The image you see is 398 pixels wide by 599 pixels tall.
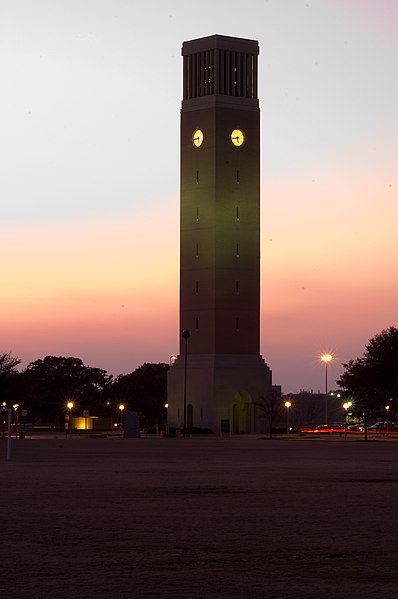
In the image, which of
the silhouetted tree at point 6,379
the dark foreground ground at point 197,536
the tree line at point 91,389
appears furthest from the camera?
the tree line at point 91,389

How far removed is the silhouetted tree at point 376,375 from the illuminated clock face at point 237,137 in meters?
24.7

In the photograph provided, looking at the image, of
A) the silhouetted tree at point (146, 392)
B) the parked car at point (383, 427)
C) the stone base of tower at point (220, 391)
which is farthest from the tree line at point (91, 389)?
the stone base of tower at point (220, 391)

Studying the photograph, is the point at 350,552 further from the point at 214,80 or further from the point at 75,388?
the point at 75,388

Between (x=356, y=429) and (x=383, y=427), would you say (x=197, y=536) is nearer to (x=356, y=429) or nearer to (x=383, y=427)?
(x=356, y=429)

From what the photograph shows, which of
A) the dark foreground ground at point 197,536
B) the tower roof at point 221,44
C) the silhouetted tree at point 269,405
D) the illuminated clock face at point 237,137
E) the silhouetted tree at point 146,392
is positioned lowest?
the dark foreground ground at point 197,536

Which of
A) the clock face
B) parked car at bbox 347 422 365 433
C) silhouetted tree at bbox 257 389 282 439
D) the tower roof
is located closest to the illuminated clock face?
the clock face

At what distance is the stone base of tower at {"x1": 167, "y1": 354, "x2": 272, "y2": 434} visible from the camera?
120875 millimetres

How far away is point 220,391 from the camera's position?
120625 millimetres

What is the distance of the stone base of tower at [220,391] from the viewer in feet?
397

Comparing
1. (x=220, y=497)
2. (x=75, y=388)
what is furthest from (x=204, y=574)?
(x=75, y=388)

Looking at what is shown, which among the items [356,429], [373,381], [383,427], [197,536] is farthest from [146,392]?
[197,536]

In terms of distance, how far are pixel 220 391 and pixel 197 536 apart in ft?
332

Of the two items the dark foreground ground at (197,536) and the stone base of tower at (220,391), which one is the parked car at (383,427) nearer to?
the stone base of tower at (220,391)

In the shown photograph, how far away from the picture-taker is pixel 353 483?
33625 mm
